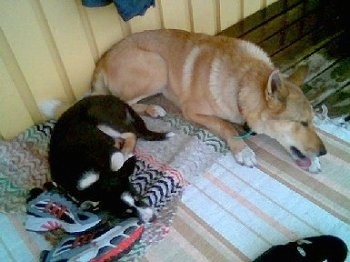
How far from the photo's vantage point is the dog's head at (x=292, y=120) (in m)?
1.55

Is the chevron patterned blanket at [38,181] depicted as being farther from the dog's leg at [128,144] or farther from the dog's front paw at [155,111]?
the dog's front paw at [155,111]

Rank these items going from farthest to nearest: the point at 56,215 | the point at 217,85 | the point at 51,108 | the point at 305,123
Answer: the point at 51,108
the point at 217,85
the point at 305,123
the point at 56,215

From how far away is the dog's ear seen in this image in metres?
1.49

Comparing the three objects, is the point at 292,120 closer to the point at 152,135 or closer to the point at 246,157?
the point at 246,157

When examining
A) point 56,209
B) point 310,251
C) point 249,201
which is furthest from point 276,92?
point 56,209

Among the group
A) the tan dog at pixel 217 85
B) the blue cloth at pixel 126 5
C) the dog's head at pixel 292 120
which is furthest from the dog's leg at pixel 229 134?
the blue cloth at pixel 126 5

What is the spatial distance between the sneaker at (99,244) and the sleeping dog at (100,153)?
0.21 feet

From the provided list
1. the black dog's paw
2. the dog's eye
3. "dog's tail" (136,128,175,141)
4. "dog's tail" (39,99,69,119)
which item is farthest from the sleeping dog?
the dog's eye

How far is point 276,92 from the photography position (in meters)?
1.53

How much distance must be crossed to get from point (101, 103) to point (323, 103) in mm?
1301

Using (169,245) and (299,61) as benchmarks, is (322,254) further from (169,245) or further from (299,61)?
(299,61)

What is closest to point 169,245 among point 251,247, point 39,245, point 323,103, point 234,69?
point 251,247

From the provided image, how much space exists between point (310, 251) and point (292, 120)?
0.57 m

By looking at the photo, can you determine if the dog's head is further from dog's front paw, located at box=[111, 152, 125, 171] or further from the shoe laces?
the shoe laces
